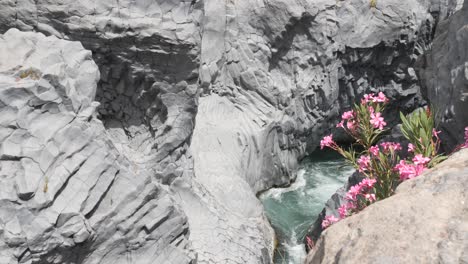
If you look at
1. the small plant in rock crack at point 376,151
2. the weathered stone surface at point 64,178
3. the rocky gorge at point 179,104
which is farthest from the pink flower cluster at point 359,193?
the weathered stone surface at point 64,178

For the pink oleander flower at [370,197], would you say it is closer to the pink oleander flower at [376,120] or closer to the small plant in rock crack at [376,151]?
the small plant in rock crack at [376,151]

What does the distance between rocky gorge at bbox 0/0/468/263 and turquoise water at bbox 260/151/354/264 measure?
1.58ft

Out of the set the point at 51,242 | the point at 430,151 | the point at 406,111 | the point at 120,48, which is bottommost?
the point at 406,111

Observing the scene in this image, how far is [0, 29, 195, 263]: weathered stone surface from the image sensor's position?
23.2 ft

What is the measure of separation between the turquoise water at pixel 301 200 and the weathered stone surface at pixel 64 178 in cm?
449

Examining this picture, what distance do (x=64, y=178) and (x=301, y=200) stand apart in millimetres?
9304

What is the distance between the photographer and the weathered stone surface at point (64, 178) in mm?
7074

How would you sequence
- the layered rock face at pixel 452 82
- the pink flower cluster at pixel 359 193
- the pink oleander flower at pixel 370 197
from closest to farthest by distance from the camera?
the pink oleander flower at pixel 370 197 < the pink flower cluster at pixel 359 193 < the layered rock face at pixel 452 82

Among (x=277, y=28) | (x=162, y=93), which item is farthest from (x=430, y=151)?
(x=277, y=28)

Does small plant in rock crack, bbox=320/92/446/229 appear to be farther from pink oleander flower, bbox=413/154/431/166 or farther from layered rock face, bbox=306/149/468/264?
layered rock face, bbox=306/149/468/264

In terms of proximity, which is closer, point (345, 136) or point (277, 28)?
point (277, 28)

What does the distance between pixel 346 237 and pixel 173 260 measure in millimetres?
6047

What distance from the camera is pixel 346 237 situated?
10.9 feet

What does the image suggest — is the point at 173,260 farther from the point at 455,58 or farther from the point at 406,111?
the point at 406,111
